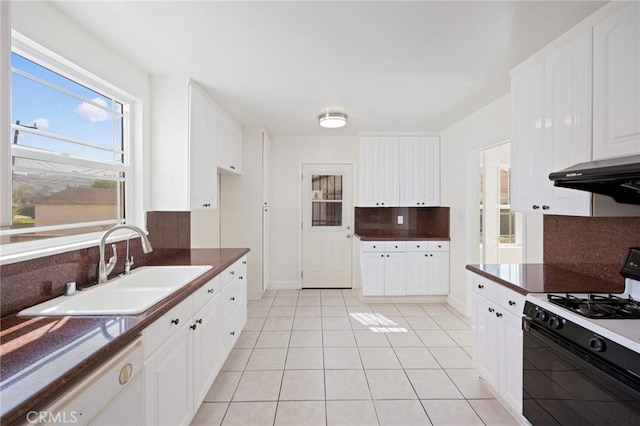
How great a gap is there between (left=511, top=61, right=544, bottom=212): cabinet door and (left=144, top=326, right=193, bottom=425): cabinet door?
7.89 feet

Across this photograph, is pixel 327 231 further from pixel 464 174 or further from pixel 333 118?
pixel 464 174

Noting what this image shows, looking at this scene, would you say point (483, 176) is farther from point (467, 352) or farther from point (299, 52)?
point (299, 52)

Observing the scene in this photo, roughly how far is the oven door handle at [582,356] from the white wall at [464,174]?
1943 millimetres

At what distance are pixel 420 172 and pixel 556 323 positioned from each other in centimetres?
310

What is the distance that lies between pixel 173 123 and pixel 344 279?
133 inches

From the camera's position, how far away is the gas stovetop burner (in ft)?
4.31

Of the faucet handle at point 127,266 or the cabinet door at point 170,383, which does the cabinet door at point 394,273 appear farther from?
the faucet handle at point 127,266

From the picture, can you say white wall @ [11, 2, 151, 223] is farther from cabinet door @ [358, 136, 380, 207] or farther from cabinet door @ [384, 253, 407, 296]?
cabinet door @ [384, 253, 407, 296]

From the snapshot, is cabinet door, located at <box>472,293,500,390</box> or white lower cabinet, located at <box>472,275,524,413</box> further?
cabinet door, located at <box>472,293,500,390</box>

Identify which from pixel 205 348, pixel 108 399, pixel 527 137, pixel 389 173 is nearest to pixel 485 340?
pixel 527 137

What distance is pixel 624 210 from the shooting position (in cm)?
162

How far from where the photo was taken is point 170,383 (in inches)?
58.5

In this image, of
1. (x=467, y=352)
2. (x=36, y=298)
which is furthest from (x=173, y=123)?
(x=467, y=352)

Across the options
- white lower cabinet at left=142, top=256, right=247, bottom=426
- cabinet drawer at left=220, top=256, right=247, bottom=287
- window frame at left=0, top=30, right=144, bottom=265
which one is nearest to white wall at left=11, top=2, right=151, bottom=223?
window frame at left=0, top=30, right=144, bottom=265
